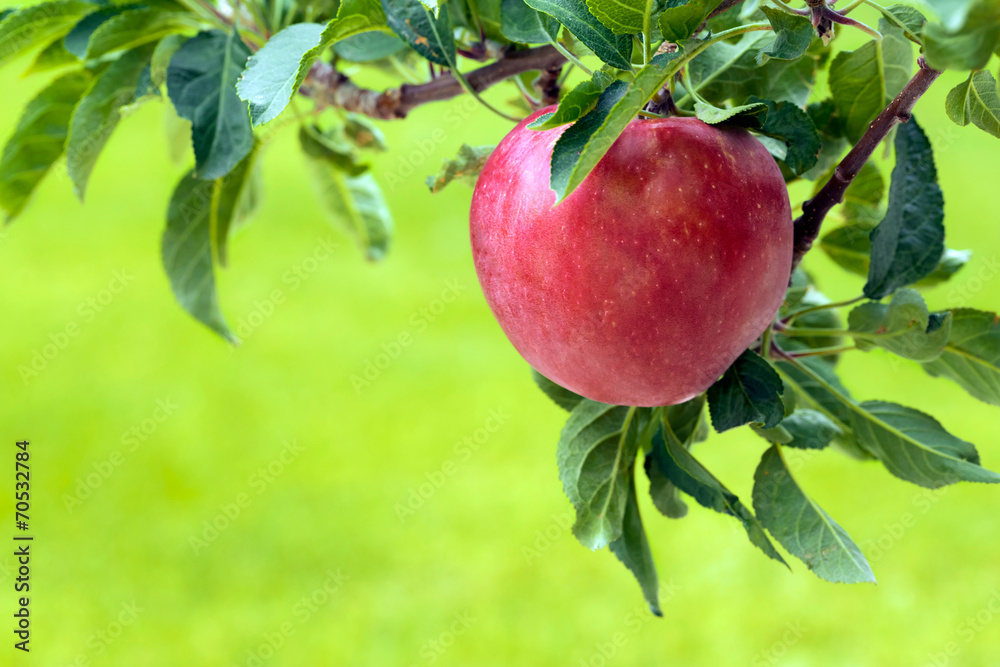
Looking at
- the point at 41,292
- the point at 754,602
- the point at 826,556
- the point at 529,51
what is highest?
the point at 529,51

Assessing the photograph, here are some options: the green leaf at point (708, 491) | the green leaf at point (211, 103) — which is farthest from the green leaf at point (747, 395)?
the green leaf at point (211, 103)

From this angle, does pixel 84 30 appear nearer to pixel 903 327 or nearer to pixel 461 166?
pixel 461 166

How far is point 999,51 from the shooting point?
0.24m

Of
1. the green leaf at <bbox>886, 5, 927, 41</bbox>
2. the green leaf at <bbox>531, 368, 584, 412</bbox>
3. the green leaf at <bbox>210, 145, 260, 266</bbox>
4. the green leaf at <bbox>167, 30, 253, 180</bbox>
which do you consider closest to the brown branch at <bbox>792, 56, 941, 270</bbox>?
the green leaf at <bbox>886, 5, 927, 41</bbox>

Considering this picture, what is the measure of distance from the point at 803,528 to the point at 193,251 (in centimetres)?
38

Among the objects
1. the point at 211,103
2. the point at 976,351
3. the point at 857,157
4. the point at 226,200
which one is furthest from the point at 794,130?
the point at 226,200

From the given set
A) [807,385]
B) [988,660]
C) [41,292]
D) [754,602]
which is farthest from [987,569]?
[41,292]

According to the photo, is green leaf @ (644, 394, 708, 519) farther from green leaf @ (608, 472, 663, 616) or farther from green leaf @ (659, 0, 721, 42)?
green leaf @ (659, 0, 721, 42)

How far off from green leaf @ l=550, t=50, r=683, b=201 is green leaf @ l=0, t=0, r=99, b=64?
35 centimetres

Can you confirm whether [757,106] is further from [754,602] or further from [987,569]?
[987,569]

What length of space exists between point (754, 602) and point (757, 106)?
1.06 meters

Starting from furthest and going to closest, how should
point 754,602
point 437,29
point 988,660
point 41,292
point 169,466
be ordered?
1. point 41,292
2. point 169,466
3. point 754,602
4. point 988,660
5. point 437,29

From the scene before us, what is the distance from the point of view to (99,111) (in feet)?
1.48

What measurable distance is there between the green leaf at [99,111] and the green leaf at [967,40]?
0.37 m
